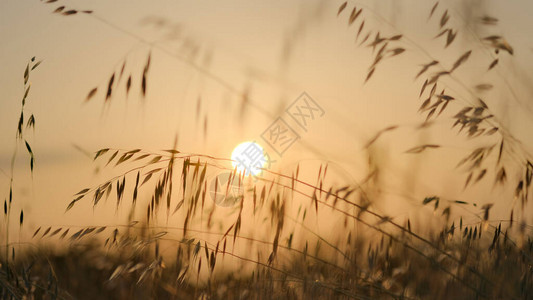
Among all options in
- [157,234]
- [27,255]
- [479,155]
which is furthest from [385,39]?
[27,255]

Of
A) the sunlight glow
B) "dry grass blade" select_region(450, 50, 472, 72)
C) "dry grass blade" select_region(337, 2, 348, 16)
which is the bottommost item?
the sunlight glow

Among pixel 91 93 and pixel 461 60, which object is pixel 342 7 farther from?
pixel 91 93

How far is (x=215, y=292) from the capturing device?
179 centimetres

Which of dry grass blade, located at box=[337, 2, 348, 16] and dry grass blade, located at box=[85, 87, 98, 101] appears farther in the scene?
dry grass blade, located at box=[337, 2, 348, 16]

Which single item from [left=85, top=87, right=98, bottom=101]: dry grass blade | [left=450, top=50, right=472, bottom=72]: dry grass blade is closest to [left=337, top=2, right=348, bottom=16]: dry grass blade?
[left=450, top=50, right=472, bottom=72]: dry grass blade

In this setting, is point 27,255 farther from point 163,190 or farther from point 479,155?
point 479,155

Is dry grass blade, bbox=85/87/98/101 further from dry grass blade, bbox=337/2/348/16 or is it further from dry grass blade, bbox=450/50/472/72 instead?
dry grass blade, bbox=450/50/472/72

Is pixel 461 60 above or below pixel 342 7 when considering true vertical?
below

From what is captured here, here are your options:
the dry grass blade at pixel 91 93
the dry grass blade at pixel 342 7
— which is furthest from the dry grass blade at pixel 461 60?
the dry grass blade at pixel 91 93

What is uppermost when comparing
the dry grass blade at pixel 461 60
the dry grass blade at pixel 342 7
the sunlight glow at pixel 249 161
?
the dry grass blade at pixel 342 7

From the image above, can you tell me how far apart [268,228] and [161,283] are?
0.39m

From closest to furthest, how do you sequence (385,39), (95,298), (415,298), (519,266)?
(415,298)
(519,266)
(385,39)
(95,298)

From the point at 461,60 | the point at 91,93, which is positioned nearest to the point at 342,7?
the point at 461,60

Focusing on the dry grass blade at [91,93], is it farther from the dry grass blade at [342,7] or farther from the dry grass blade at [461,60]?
the dry grass blade at [461,60]
